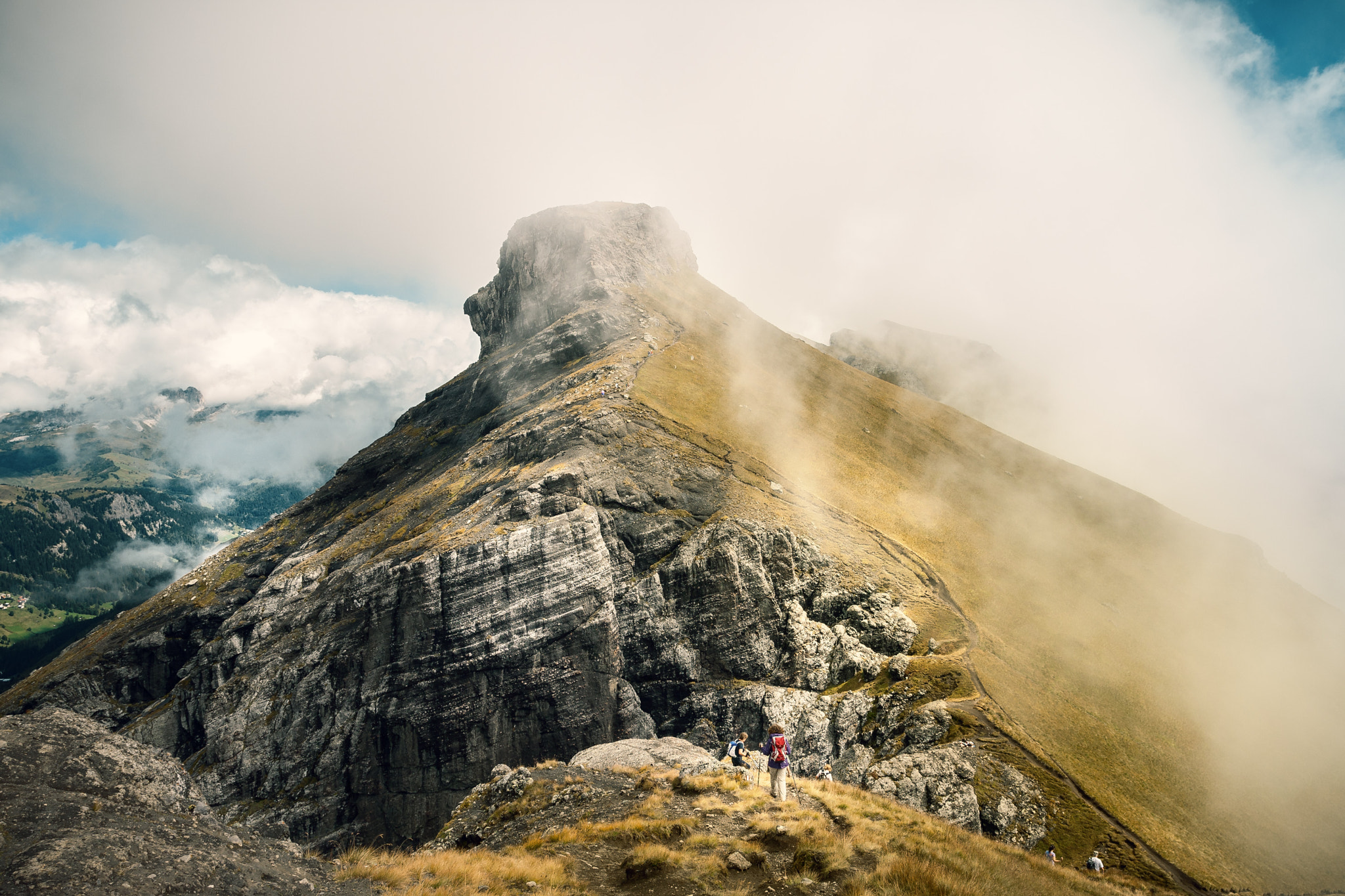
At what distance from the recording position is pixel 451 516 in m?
89.2

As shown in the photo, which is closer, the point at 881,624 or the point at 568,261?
the point at 881,624

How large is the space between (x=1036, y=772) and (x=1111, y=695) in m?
20.8

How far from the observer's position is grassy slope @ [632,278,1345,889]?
4844 cm

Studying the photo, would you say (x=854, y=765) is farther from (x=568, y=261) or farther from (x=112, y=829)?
(x=568, y=261)

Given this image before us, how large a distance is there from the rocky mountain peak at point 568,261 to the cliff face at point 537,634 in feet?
204

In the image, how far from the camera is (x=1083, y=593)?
265 feet

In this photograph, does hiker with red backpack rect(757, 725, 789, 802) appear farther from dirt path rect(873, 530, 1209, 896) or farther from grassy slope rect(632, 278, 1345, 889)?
grassy slope rect(632, 278, 1345, 889)

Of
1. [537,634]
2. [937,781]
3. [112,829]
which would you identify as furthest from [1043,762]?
[112,829]

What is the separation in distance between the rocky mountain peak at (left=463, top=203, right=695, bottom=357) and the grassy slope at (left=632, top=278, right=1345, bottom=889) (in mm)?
19131

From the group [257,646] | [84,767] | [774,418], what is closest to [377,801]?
[257,646]

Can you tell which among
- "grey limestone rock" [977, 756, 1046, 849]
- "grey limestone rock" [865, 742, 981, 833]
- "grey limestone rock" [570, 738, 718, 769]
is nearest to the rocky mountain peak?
"grey limestone rock" [570, 738, 718, 769]

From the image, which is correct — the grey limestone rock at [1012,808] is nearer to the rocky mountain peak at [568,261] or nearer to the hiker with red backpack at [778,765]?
the hiker with red backpack at [778,765]

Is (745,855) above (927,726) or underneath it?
above

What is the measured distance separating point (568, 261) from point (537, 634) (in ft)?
378
